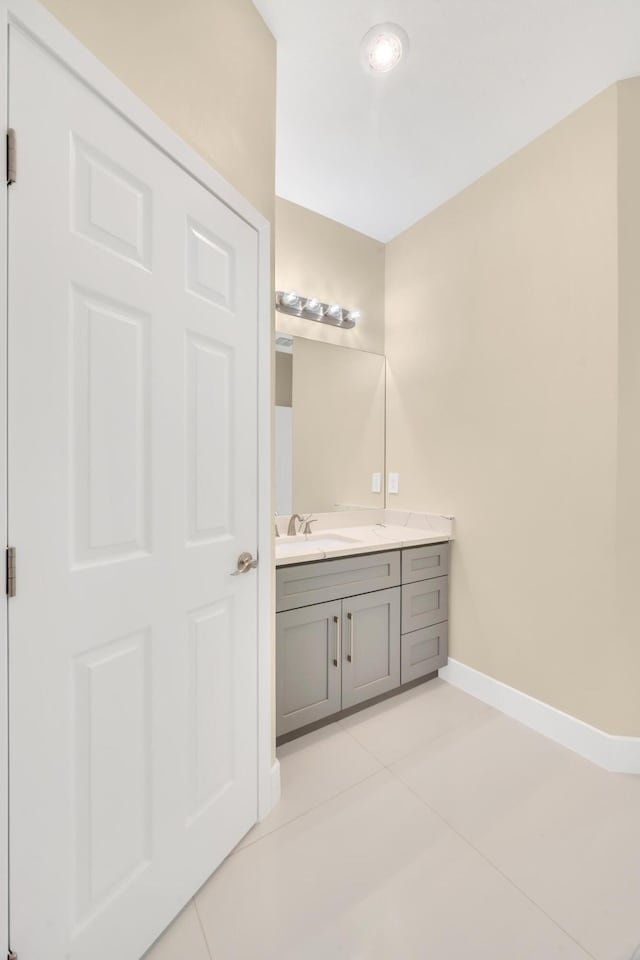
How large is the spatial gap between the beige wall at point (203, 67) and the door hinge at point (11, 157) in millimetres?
338

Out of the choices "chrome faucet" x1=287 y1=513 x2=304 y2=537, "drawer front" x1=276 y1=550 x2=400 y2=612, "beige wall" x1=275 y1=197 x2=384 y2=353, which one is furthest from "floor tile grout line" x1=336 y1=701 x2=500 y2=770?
"beige wall" x1=275 y1=197 x2=384 y2=353

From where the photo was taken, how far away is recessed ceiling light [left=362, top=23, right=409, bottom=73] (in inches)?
59.8

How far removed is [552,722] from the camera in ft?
6.33

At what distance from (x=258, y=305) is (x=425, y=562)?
1.62m

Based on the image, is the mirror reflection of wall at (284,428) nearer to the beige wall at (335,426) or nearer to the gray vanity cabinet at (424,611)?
the beige wall at (335,426)

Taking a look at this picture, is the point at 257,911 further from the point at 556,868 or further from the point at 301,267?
the point at 301,267

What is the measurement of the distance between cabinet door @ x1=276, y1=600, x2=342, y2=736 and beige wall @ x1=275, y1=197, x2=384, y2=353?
63.6 inches

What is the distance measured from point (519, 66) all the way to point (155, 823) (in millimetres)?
2890

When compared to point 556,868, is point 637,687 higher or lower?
higher

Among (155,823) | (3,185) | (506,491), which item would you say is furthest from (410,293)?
(155,823)

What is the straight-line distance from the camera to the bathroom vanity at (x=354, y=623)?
1.84 m

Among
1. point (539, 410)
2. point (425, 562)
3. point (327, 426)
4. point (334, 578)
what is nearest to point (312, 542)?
point (334, 578)

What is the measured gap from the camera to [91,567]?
93 centimetres

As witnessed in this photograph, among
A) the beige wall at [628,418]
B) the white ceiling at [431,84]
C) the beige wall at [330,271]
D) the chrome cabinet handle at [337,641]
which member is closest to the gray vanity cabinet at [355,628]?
the chrome cabinet handle at [337,641]
